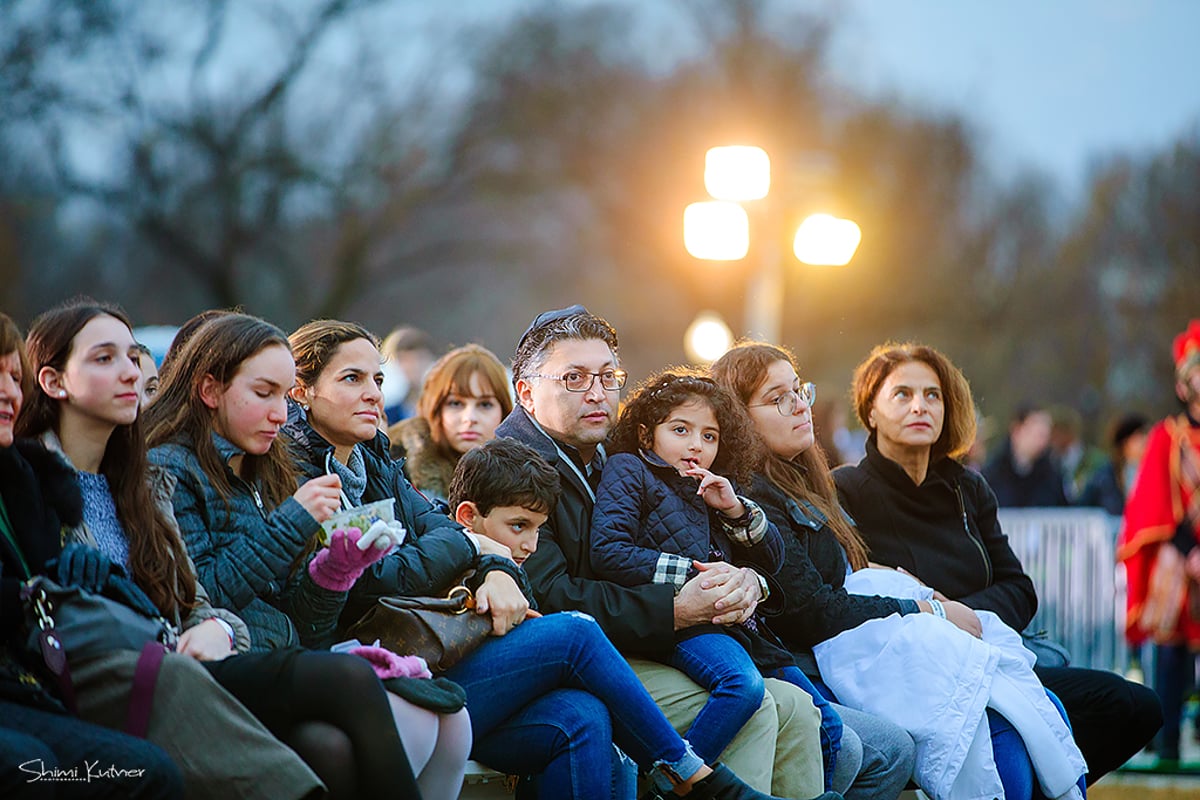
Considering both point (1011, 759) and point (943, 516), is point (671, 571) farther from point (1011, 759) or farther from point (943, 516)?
point (943, 516)

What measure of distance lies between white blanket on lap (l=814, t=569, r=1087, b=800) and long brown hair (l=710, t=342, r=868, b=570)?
0.45 meters

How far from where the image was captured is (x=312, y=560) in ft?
11.4

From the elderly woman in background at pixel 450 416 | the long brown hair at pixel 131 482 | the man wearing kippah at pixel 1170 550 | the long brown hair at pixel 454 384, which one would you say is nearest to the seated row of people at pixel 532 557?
the long brown hair at pixel 131 482

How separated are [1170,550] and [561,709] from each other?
5114 millimetres

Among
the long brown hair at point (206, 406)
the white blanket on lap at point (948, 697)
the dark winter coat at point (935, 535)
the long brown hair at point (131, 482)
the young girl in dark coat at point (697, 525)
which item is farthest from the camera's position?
the dark winter coat at point (935, 535)

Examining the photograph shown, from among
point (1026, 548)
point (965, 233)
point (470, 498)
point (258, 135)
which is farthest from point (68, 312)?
point (965, 233)

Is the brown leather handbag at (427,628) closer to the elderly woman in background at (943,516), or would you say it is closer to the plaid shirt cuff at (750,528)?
the plaid shirt cuff at (750,528)

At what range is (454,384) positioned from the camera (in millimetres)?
5781

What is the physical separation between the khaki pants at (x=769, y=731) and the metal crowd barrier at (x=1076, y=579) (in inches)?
187

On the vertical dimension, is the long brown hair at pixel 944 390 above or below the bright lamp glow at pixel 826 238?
below

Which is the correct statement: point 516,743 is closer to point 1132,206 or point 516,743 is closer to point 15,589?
point 15,589

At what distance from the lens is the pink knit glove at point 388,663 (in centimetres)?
336

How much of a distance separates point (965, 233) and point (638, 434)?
27226mm

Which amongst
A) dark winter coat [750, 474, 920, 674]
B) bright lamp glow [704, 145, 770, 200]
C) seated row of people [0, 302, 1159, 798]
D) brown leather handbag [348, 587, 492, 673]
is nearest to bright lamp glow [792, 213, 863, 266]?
bright lamp glow [704, 145, 770, 200]
